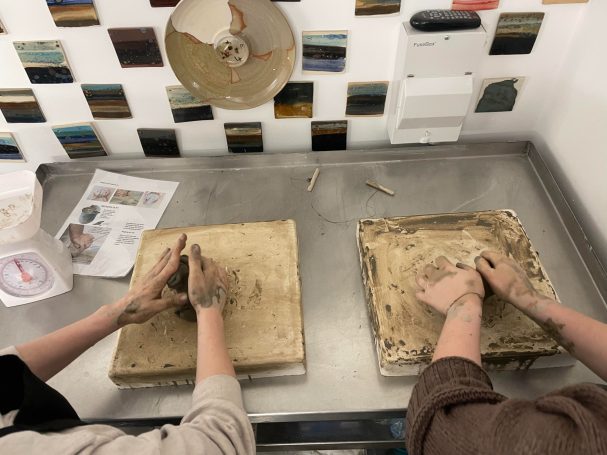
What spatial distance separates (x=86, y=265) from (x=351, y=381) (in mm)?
618

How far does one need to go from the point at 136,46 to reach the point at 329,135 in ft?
1.61

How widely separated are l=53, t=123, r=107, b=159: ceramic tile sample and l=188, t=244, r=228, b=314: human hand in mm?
521

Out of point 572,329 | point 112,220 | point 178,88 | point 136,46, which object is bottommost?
point 112,220

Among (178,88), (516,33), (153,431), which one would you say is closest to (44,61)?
(178,88)

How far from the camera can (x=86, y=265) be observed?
37.3 inches

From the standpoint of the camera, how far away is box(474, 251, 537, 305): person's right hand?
29.4 inches

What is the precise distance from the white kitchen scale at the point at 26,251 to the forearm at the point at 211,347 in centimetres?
34

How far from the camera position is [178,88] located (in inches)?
39.5

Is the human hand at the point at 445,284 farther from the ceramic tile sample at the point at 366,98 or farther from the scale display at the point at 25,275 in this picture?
the scale display at the point at 25,275

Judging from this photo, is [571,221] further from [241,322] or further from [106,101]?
[106,101]

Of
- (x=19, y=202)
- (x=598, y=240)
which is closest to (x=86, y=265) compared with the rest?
(x=19, y=202)

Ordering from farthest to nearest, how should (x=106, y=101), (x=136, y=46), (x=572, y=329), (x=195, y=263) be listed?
(x=106, y=101)
(x=136, y=46)
(x=195, y=263)
(x=572, y=329)

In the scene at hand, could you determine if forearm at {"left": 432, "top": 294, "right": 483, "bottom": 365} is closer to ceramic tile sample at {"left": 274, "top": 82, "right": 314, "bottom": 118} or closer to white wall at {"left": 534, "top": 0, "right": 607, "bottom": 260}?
white wall at {"left": 534, "top": 0, "right": 607, "bottom": 260}

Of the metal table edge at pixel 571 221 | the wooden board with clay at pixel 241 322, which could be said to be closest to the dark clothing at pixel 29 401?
the wooden board with clay at pixel 241 322
